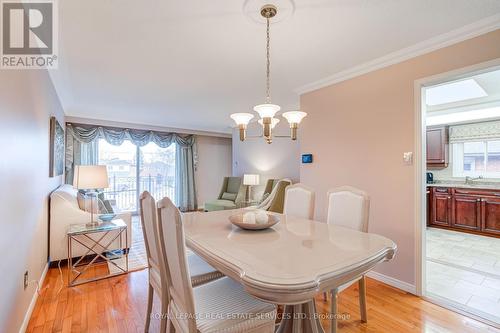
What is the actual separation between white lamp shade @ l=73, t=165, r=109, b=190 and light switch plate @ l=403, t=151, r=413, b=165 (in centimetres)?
321

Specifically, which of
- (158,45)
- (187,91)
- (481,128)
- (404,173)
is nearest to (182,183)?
(187,91)

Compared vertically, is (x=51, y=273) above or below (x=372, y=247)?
below

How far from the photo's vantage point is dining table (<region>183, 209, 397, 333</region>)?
986mm

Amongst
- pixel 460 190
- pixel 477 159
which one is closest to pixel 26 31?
pixel 460 190

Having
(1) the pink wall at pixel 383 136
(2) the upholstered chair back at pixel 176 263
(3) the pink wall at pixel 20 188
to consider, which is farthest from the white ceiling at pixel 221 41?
(2) the upholstered chair back at pixel 176 263

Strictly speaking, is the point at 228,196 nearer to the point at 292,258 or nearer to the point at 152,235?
the point at 152,235

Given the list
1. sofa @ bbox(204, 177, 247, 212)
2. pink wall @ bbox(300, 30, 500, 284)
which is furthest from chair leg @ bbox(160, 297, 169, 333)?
sofa @ bbox(204, 177, 247, 212)

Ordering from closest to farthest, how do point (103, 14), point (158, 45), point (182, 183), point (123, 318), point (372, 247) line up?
point (372, 247) < point (103, 14) < point (123, 318) < point (158, 45) < point (182, 183)

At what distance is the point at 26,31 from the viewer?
75.1 inches

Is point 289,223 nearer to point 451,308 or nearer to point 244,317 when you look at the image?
point 244,317

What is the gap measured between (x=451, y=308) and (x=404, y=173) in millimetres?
1208

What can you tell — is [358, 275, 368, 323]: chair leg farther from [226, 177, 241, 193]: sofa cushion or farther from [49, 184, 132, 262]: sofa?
[226, 177, 241, 193]: sofa cushion

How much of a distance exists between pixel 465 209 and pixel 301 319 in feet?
15.3

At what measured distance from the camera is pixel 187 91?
11.9ft
